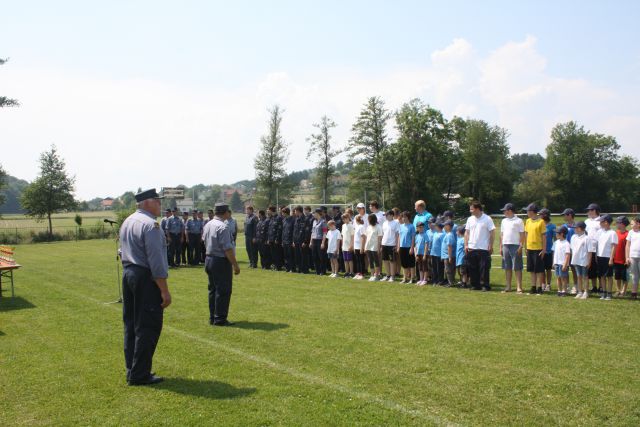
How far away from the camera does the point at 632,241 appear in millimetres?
10719

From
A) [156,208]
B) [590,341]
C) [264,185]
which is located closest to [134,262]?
[156,208]

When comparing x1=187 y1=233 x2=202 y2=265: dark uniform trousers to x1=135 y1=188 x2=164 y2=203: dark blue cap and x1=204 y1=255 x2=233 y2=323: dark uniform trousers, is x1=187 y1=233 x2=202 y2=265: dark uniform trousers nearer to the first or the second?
x1=204 y1=255 x2=233 y2=323: dark uniform trousers

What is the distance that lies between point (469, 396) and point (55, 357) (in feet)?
18.2

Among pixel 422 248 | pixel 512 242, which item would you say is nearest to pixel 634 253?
pixel 512 242

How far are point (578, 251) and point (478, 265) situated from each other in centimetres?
224

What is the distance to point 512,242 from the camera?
12008mm

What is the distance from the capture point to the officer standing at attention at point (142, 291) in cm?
593

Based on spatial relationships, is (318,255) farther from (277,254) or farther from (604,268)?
(604,268)

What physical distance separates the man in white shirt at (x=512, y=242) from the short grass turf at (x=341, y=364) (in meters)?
1.01

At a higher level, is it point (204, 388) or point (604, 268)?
point (604, 268)

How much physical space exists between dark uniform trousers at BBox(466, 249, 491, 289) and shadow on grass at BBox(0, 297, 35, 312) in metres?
10.1

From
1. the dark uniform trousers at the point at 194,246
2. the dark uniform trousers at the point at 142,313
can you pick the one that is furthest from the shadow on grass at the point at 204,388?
the dark uniform trousers at the point at 194,246

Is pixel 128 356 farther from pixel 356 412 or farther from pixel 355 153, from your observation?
pixel 355 153

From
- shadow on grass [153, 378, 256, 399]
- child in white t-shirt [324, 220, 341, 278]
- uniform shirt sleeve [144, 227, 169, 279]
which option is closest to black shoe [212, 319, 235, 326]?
shadow on grass [153, 378, 256, 399]
